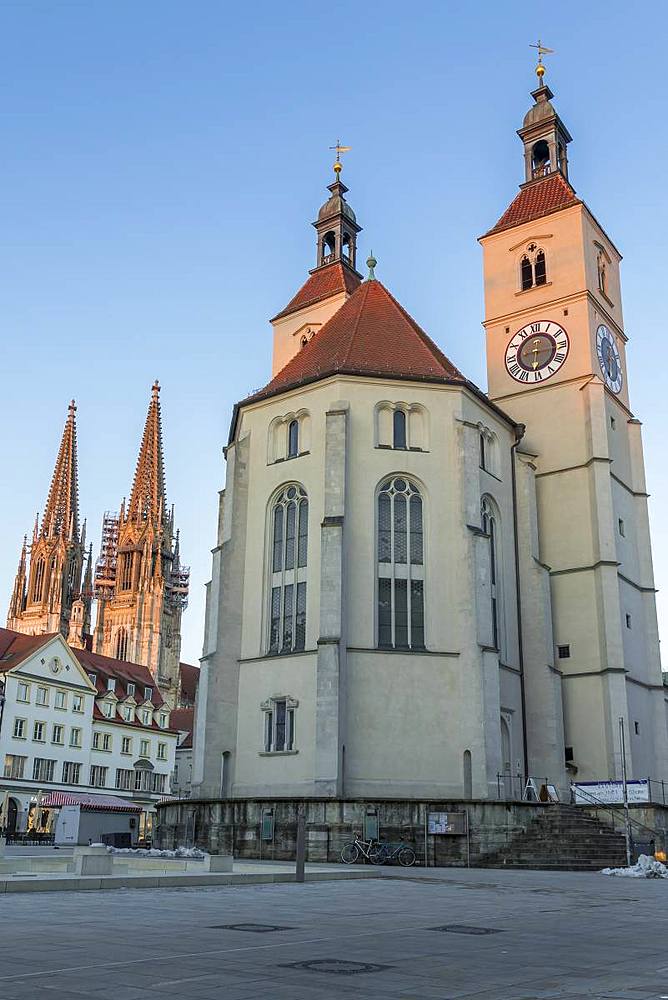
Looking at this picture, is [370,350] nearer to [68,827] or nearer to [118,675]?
[68,827]

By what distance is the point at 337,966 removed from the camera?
7.83m

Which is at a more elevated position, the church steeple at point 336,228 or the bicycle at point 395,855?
the church steeple at point 336,228

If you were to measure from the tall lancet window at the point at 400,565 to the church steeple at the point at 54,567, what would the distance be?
90.9 metres

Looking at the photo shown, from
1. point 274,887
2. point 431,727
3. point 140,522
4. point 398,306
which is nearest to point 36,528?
point 140,522

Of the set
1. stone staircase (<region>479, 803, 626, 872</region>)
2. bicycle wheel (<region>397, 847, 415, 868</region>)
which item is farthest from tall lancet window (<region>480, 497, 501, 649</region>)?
bicycle wheel (<region>397, 847, 415, 868</region>)

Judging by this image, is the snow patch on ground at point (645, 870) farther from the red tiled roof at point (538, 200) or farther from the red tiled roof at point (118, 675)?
the red tiled roof at point (118, 675)

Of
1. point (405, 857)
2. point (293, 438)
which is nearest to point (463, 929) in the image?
point (405, 857)

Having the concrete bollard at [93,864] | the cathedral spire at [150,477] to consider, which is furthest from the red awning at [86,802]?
the cathedral spire at [150,477]

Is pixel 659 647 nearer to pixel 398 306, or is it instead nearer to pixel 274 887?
pixel 398 306

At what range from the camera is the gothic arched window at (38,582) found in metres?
121

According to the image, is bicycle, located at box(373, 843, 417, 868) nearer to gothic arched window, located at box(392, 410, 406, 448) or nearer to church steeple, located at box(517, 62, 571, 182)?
gothic arched window, located at box(392, 410, 406, 448)

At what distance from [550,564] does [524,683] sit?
571 cm

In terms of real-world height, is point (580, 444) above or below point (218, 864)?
above

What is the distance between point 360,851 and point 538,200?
31107mm
